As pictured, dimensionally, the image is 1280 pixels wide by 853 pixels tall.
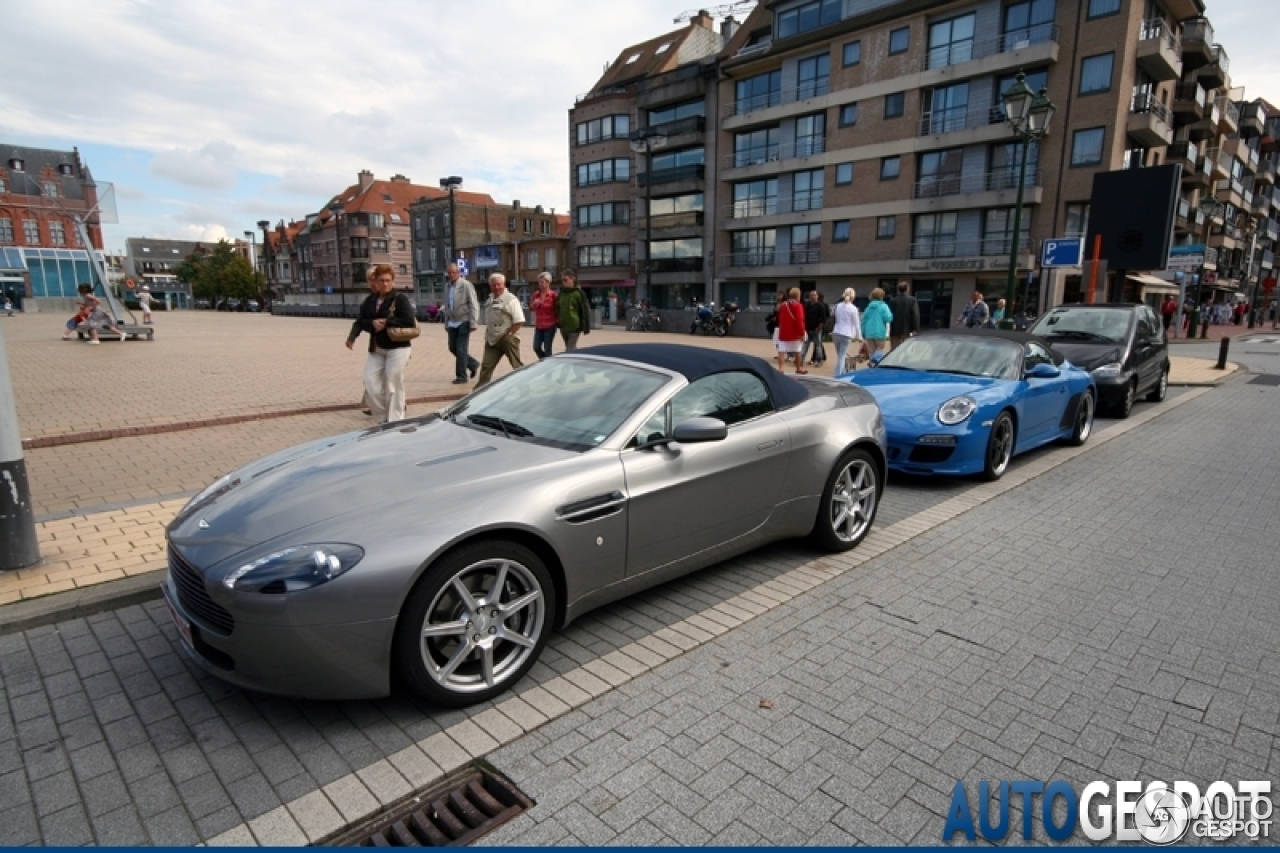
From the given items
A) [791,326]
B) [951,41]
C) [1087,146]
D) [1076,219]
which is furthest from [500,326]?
[951,41]

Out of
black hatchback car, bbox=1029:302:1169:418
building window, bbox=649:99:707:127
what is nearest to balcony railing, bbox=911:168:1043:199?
building window, bbox=649:99:707:127

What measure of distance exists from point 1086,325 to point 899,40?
30292 mm

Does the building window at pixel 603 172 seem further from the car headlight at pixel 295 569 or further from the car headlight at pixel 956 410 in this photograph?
the car headlight at pixel 295 569

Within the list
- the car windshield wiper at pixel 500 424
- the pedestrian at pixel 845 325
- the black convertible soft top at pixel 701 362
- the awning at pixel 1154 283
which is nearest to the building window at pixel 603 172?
the awning at pixel 1154 283

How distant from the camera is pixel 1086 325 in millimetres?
10703

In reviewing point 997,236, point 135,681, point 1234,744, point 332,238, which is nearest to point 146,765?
point 135,681

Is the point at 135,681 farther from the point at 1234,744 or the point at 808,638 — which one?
the point at 1234,744

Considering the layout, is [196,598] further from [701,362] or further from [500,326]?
[500,326]

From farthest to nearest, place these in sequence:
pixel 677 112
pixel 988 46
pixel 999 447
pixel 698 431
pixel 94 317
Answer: pixel 677 112 < pixel 988 46 < pixel 94 317 < pixel 999 447 < pixel 698 431

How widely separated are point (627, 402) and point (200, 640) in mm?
2105

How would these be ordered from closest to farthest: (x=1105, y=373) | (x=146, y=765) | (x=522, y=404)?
(x=146, y=765) < (x=522, y=404) < (x=1105, y=373)

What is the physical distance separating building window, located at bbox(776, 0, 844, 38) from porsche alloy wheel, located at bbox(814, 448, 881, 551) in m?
40.7

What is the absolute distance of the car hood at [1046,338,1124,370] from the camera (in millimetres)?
9945

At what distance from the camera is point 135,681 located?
2.99m
